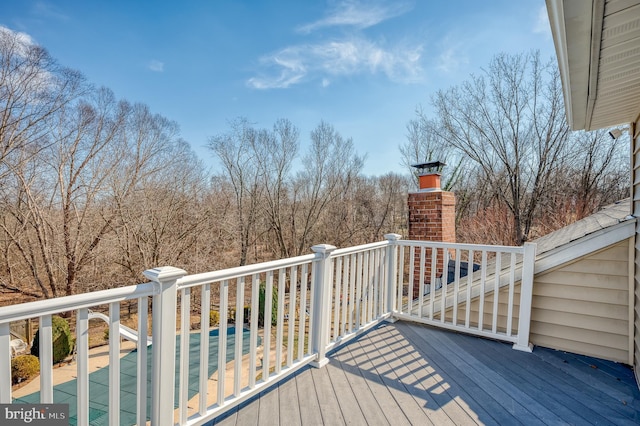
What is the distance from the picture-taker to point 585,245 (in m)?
2.74

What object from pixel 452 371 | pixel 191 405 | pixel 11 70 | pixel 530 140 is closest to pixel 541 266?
pixel 452 371

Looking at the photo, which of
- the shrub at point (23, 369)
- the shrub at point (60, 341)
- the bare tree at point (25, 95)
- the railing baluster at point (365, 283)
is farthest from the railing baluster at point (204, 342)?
the bare tree at point (25, 95)

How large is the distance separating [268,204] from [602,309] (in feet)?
44.7

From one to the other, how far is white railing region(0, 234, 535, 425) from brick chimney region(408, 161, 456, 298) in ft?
1.22

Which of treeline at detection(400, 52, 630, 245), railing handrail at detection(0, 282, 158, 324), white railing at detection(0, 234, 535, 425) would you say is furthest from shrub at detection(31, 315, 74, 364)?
treeline at detection(400, 52, 630, 245)

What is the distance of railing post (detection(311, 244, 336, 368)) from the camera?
2467 mm

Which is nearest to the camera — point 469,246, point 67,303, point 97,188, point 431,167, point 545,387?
point 67,303

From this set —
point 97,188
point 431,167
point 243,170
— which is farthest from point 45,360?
point 243,170

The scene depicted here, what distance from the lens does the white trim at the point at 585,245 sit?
260 cm

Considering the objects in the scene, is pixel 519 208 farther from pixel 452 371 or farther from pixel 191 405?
pixel 191 405

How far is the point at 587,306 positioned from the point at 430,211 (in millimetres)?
2189

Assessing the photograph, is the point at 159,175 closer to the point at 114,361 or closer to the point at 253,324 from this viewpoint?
the point at 253,324

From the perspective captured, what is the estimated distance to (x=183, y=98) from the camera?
11.3 m

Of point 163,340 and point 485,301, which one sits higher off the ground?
point 163,340
